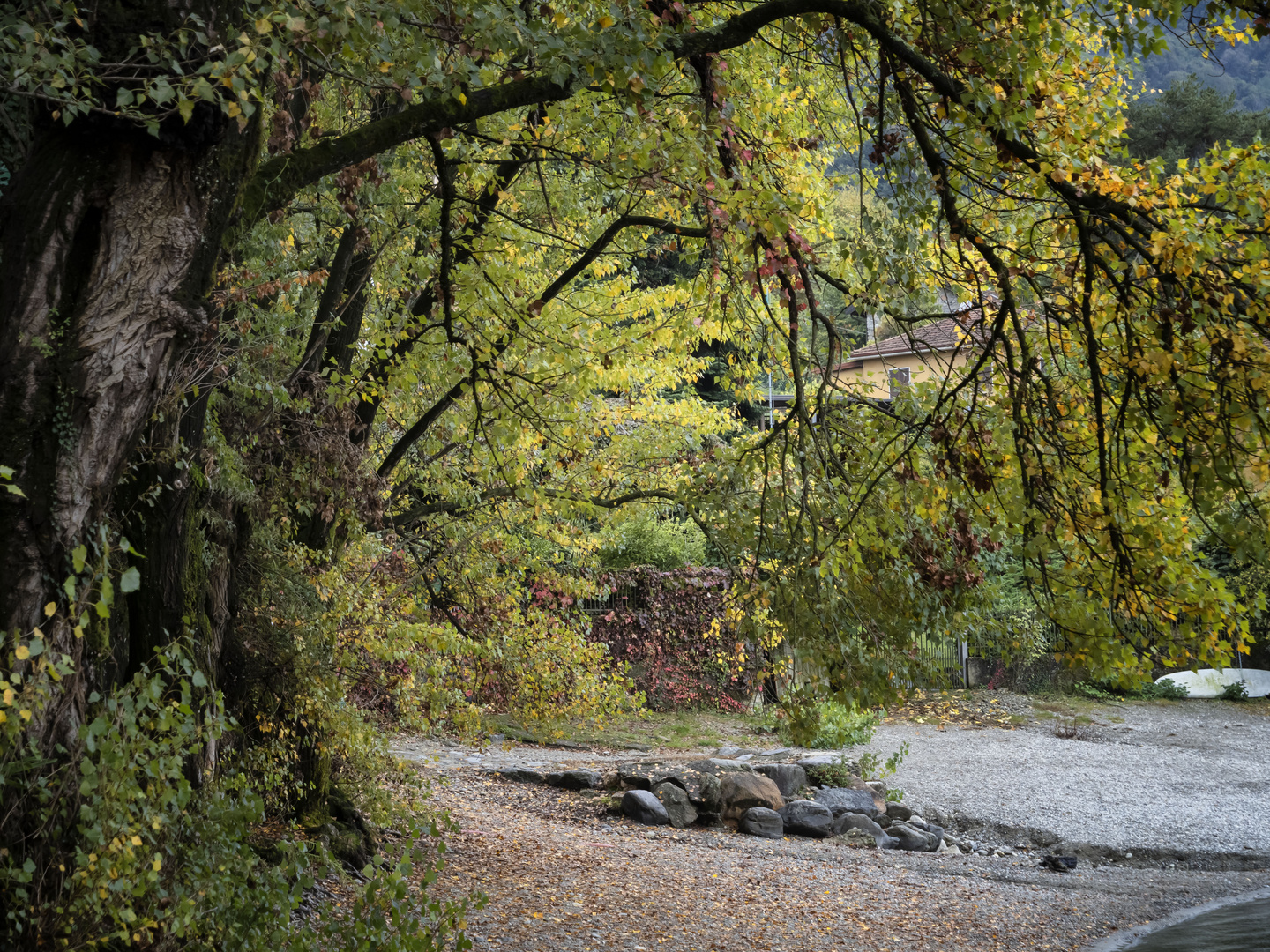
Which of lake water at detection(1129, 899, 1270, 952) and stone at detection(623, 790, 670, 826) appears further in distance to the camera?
stone at detection(623, 790, 670, 826)

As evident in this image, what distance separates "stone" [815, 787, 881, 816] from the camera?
11.3 meters

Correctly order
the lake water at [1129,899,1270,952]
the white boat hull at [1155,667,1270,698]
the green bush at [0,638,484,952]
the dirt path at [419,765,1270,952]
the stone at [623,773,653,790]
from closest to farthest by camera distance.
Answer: the green bush at [0,638,484,952] < the dirt path at [419,765,1270,952] < the lake water at [1129,899,1270,952] < the stone at [623,773,653,790] < the white boat hull at [1155,667,1270,698]

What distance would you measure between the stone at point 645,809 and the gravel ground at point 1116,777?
3242mm

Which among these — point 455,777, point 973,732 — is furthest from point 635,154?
point 973,732

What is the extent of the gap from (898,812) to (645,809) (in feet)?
9.67

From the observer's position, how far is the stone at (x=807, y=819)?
10.7 m

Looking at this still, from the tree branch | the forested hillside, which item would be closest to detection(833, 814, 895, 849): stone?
the forested hillside

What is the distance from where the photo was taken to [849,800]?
1139 cm

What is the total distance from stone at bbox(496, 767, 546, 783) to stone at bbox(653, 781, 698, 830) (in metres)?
1.89

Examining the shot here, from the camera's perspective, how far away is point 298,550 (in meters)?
6.82

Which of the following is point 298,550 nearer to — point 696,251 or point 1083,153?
point 696,251

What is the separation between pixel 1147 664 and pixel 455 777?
354 inches

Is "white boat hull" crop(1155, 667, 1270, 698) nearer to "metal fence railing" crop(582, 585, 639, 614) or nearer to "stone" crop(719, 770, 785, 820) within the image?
"metal fence railing" crop(582, 585, 639, 614)

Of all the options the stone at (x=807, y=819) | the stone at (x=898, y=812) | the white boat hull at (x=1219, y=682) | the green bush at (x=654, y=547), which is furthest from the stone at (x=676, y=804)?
the white boat hull at (x=1219, y=682)
